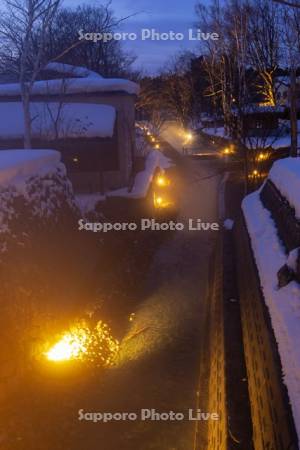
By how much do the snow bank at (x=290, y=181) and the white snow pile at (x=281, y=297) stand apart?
0.02 meters

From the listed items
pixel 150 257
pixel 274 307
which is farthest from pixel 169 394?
pixel 150 257

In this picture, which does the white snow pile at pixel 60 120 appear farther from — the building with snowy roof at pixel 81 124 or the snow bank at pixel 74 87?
the snow bank at pixel 74 87

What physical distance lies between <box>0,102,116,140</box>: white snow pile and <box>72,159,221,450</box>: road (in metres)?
6.44

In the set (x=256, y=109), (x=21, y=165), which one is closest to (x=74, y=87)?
(x=21, y=165)

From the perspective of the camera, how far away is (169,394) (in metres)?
7.75

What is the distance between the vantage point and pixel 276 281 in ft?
14.5

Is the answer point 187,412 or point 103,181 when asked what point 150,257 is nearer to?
point 103,181

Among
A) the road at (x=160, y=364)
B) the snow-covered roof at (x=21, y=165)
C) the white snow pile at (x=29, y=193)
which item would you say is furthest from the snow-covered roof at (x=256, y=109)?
the snow-covered roof at (x=21, y=165)

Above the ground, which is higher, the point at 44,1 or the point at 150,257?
the point at 44,1

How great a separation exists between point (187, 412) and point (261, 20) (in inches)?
1377

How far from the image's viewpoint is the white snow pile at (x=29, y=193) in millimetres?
8547

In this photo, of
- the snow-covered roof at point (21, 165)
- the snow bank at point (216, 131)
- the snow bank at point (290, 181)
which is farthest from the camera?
the snow bank at point (216, 131)

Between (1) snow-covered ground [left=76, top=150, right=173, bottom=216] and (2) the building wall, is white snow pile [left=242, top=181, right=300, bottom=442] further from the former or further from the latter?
(2) the building wall

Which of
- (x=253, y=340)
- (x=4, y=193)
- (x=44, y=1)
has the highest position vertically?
(x=44, y=1)
